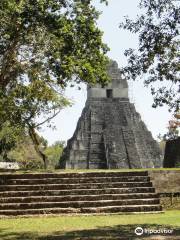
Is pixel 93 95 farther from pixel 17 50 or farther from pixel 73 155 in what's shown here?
pixel 17 50

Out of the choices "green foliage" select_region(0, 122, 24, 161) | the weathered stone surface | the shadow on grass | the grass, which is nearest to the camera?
the shadow on grass

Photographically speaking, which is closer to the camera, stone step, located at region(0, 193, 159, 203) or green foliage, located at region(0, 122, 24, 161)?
stone step, located at region(0, 193, 159, 203)

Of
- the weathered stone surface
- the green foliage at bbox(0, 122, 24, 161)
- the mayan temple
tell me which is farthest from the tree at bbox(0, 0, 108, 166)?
the mayan temple

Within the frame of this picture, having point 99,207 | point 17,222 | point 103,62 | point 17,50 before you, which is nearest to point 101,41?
point 103,62

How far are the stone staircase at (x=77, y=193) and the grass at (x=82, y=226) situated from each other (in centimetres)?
69

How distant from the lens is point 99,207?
12.6 m

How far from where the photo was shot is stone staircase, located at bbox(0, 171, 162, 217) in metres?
12.6

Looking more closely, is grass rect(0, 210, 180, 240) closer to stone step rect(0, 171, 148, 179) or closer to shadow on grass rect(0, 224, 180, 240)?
shadow on grass rect(0, 224, 180, 240)

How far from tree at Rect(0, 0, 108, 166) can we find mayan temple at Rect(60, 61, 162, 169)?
20.9m

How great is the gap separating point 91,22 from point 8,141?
51.9 ft

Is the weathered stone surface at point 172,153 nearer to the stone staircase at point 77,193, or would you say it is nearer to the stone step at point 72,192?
the stone staircase at point 77,193

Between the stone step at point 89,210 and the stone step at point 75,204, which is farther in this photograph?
the stone step at point 75,204

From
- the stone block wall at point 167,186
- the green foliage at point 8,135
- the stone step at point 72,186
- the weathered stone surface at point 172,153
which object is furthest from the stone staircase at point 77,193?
the weathered stone surface at point 172,153

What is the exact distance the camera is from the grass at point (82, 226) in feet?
27.2
